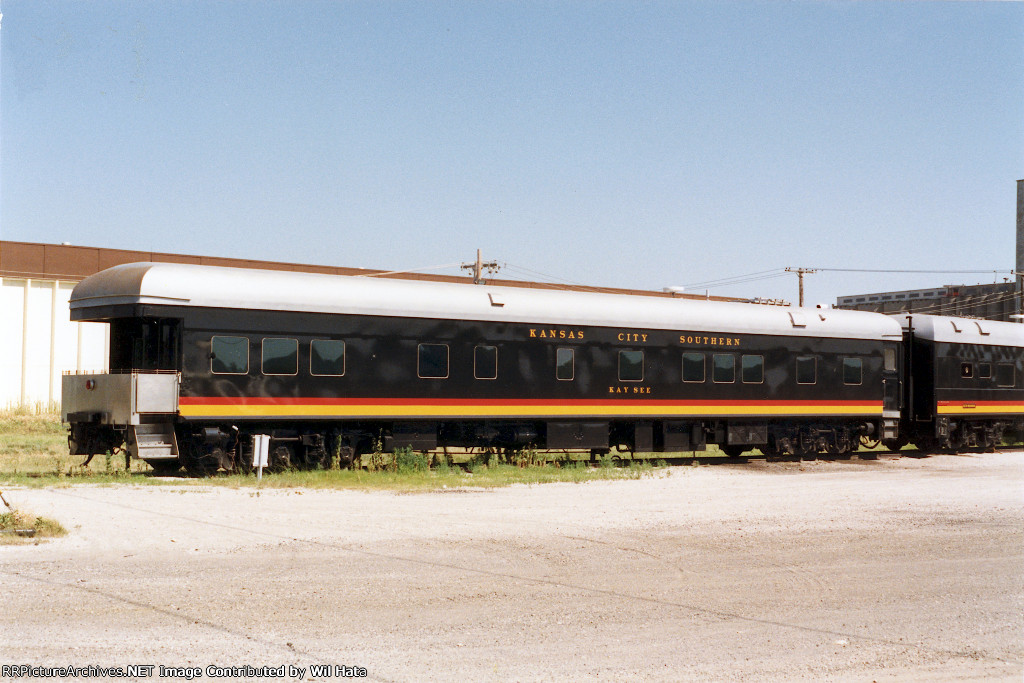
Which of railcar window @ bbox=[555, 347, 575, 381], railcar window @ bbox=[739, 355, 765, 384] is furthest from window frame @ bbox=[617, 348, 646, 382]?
railcar window @ bbox=[739, 355, 765, 384]

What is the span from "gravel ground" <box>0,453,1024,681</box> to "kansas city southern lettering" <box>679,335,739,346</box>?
819 cm

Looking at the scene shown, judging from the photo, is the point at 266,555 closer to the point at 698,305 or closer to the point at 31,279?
the point at 698,305

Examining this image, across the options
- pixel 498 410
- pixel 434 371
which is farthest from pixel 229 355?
pixel 498 410

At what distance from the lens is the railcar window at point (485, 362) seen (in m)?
20.9

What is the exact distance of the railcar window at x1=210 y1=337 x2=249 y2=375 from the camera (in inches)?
719

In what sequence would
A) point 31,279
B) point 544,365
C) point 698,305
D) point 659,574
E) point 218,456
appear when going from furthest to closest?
point 31,279, point 698,305, point 544,365, point 218,456, point 659,574

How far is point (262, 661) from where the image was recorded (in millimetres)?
6645

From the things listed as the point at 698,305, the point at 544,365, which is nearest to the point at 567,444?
the point at 544,365

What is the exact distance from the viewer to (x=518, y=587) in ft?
30.3

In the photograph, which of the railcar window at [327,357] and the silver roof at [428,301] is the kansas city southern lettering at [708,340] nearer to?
the silver roof at [428,301]

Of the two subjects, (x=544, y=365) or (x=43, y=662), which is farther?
(x=544, y=365)

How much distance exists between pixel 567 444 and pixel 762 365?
576cm

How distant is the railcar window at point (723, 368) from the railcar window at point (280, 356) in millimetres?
10083

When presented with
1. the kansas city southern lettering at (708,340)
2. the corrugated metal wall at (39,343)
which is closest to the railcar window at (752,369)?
the kansas city southern lettering at (708,340)
